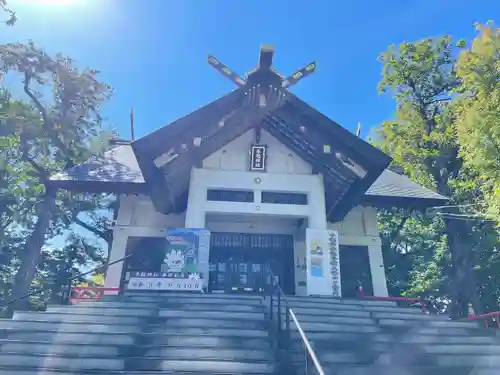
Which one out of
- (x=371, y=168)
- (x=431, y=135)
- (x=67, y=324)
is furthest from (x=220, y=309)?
(x=431, y=135)

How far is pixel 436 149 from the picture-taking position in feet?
56.4

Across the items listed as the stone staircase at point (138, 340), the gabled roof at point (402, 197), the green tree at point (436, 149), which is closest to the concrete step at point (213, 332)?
the stone staircase at point (138, 340)

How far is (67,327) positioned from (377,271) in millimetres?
9425

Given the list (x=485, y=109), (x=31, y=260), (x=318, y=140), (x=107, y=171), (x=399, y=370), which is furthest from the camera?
(x=31, y=260)

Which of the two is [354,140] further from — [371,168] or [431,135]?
[431,135]

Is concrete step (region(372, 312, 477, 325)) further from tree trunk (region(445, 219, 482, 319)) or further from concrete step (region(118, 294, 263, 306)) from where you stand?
tree trunk (region(445, 219, 482, 319))

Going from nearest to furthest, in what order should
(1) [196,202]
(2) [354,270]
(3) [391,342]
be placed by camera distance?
(3) [391,342] → (1) [196,202] → (2) [354,270]

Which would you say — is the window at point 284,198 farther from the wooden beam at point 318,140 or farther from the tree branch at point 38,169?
the tree branch at point 38,169

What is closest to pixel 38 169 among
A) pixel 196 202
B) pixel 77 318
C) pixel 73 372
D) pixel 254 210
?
pixel 196 202

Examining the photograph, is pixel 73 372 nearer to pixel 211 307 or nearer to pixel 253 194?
pixel 211 307

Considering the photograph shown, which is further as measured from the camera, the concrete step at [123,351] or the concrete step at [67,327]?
the concrete step at [67,327]

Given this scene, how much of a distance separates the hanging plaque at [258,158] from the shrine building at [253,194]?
29mm

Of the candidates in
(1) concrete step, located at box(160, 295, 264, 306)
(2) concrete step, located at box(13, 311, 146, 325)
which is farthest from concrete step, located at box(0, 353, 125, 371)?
(1) concrete step, located at box(160, 295, 264, 306)

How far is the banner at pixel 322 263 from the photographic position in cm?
1030
